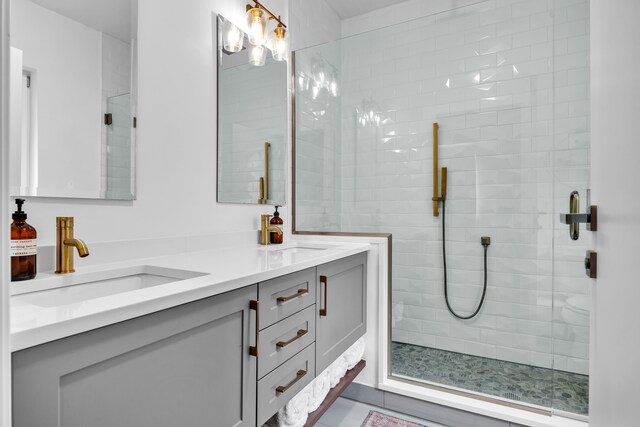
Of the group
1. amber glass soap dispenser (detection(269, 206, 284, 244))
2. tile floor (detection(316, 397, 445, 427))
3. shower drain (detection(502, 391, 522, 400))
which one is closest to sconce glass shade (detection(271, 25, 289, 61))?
amber glass soap dispenser (detection(269, 206, 284, 244))

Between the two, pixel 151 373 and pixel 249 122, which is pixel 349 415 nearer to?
pixel 151 373

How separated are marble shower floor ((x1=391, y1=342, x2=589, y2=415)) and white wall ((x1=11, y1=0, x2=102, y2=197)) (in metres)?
1.78

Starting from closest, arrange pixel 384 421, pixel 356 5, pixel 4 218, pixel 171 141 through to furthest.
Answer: pixel 4 218, pixel 171 141, pixel 384 421, pixel 356 5

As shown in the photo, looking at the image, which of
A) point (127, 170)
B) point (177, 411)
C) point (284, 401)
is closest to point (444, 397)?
point (284, 401)

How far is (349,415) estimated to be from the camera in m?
1.97

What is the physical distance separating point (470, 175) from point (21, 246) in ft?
7.09

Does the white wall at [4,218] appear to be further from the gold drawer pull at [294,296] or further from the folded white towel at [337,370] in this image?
the folded white towel at [337,370]

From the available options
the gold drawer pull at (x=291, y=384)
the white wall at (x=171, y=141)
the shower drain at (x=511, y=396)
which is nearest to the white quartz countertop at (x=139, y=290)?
the white wall at (x=171, y=141)

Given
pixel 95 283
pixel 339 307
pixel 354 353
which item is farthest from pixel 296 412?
pixel 95 283

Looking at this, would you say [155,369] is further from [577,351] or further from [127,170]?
[577,351]

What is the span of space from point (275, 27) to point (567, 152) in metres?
1.71

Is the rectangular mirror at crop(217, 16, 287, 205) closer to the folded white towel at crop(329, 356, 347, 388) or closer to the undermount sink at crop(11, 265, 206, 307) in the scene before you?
the undermount sink at crop(11, 265, 206, 307)

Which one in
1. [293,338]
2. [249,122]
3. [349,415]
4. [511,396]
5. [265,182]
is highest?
[249,122]

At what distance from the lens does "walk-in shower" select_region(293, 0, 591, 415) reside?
1.85 meters
